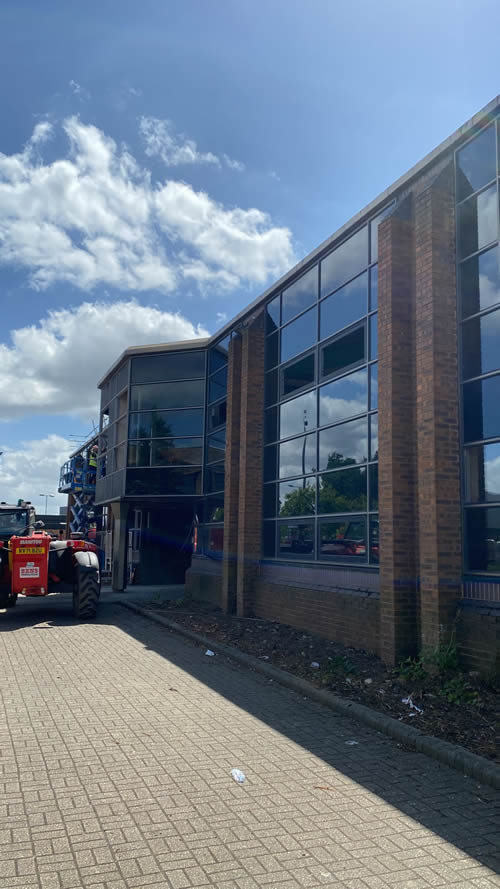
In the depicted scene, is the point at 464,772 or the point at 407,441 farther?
the point at 407,441

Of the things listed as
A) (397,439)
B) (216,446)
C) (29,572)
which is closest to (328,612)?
(397,439)

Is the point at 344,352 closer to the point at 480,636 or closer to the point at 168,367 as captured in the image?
the point at 480,636

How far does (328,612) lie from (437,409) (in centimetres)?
385

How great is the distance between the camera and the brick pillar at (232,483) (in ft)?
47.2

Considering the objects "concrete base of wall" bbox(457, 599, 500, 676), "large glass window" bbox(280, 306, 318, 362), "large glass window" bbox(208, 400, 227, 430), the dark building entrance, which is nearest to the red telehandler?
"large glass window" bbox(208, 400, 227, 430)

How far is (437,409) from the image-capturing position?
26.9 ft

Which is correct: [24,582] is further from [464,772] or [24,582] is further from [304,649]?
[464,772]

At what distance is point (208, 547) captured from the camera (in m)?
17.8

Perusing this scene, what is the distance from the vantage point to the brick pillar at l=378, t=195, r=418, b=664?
8367 mm

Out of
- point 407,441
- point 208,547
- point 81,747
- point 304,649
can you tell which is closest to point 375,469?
point 407,441

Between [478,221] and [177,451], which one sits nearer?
[478,221]

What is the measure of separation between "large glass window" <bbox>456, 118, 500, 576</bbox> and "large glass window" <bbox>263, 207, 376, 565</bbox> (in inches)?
61.1

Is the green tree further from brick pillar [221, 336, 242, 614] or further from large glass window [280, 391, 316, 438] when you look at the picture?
brick pillar [221, 336, 242, 614]

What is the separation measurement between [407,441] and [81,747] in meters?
5.28
